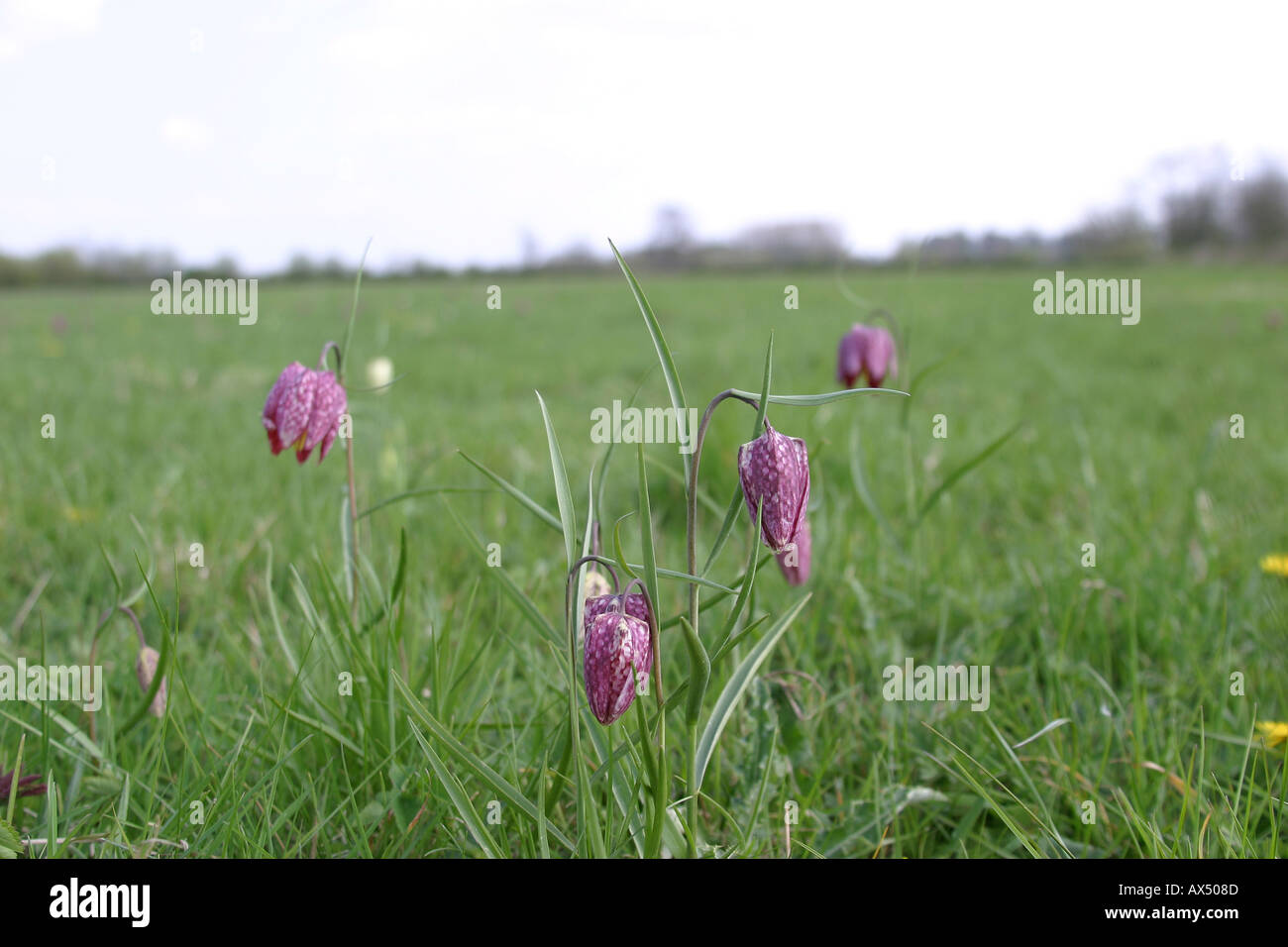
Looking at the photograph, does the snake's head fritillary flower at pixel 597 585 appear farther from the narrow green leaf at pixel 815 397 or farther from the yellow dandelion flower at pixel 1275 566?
the yellow dandelion flower at pixel 1275 566

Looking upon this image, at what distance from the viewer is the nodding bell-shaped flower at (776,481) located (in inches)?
34.0

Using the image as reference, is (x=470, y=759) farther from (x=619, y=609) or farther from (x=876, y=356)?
(x=876, y=356)

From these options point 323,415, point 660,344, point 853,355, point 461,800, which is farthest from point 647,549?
point 853,355

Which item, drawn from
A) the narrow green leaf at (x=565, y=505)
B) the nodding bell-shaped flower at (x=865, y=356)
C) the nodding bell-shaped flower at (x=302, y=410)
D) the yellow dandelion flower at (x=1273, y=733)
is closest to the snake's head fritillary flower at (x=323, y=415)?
the nodding bell-shaped flower at (x=302, y=410)

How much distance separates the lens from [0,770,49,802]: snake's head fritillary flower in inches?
41.6

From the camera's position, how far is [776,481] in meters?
0.86

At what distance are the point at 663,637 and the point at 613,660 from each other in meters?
0.62

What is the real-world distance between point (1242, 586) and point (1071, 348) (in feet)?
13.4

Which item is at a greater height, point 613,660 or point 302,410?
point 302,410

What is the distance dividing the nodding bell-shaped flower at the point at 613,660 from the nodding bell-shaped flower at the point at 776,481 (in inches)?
6.1

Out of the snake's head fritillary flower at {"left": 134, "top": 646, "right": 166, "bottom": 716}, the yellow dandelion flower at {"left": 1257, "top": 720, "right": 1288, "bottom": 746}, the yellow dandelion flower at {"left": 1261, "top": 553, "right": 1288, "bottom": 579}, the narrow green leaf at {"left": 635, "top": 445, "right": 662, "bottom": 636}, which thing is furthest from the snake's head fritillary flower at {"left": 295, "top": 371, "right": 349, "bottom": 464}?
the yellow dandelion flower at {"left": 1261, "top": 553, "right": 1288, "bottom": 579}
